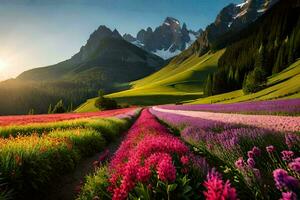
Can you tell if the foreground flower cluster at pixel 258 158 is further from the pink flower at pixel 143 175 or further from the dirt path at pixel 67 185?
the dirt path at pixel 67 185

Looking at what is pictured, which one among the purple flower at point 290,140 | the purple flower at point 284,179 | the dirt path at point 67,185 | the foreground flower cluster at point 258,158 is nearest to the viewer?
the purple flower at point 284,179

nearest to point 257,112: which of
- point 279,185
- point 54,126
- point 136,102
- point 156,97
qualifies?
point 54,126

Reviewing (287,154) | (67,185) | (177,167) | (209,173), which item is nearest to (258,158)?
(177,167)

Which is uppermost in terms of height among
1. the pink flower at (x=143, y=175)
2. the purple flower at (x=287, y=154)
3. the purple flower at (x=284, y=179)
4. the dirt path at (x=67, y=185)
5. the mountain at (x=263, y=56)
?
the mountain at (x=263, y=56)

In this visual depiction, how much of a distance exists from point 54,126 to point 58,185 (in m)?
12.8

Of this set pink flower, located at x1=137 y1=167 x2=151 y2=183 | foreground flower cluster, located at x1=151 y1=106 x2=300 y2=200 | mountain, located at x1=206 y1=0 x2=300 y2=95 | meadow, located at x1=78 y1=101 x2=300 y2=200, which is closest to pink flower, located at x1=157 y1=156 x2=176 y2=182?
meadow, located at x1=78 y1=101 x2=300 y2=200

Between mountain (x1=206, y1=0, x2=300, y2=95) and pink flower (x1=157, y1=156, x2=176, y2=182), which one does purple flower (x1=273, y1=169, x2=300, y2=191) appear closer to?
pink flower (x1=157, y1=156, x2=176, y2=182)

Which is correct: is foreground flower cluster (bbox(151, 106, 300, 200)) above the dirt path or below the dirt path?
above

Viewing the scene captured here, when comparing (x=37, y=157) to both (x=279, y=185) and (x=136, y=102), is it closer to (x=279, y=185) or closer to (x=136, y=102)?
(x=279, y=185)

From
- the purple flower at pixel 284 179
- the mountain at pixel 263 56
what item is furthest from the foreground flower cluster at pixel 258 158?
the mountain at pixel 263 56

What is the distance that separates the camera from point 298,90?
48.3 meters

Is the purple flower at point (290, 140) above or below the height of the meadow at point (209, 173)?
above

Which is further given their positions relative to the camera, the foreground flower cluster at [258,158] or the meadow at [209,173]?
the foreground flower cluster at [258,158]

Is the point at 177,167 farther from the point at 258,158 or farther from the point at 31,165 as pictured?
the point at 31,165
